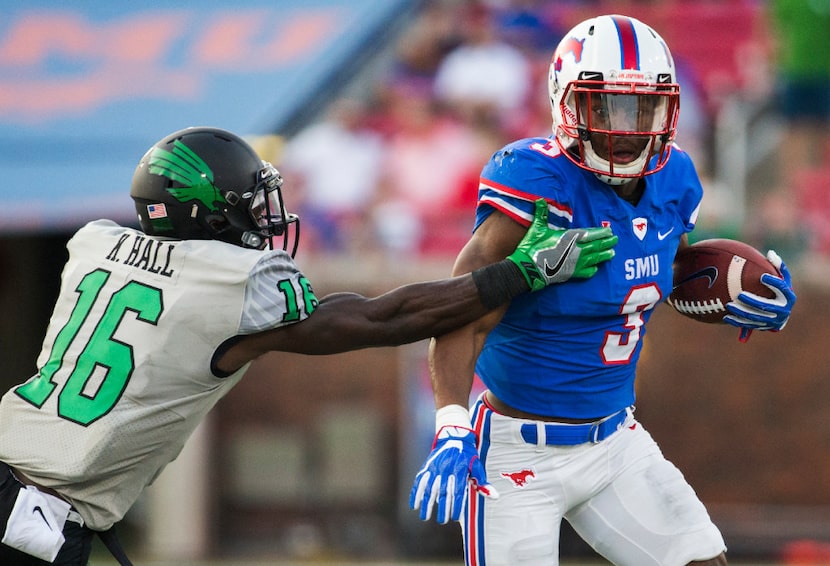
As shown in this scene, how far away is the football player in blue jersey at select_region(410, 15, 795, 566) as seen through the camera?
3.27 meters

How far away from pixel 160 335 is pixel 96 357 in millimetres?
184

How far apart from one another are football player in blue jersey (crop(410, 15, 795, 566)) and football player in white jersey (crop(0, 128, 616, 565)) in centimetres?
11

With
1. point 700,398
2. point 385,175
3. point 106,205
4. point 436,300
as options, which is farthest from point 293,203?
point 436,300

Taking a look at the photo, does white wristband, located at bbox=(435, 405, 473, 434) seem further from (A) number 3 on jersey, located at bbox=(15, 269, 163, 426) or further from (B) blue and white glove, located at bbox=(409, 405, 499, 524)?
(A) number 3 on jersey, located at bbox=(15, 269, 163, 426)

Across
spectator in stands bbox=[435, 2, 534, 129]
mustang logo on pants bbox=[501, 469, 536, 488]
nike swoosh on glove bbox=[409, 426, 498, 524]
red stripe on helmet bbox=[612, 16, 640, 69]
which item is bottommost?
spectator in stands bbox=[435, 2, 534, 129]

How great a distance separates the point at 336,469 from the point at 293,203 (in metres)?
1.98

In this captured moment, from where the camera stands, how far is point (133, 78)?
8984 mm

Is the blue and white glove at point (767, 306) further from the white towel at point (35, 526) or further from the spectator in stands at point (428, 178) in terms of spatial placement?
the spectator in stands at point (428, 178)

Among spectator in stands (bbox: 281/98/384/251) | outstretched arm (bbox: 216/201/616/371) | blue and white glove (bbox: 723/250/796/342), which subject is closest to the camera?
outstretched arm (bbox: 216/201/616/371)

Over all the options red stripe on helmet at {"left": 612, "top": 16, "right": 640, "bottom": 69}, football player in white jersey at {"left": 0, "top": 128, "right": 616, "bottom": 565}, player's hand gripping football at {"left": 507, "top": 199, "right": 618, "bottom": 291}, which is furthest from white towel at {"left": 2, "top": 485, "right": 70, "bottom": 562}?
red stripe on helmet at {"left": 612, "top": 16, "right": 640, "bottom": 69}

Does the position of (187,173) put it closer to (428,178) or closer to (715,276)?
(715,276)

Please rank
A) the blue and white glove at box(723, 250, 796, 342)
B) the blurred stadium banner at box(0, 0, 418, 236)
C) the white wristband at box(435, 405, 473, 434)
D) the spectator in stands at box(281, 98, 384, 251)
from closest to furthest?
the white wristband at box(435, 405, 473, 434) < the blue and white glove at box(723, 250, 796, 342) < the blurred stadium banner at box(0, 0, 418, 236) < the spectator in stands at box(281, 98, 384, 251)

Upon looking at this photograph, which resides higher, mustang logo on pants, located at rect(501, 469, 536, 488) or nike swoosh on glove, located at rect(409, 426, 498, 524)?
nike swoosh on glove, located at rect(409, 426, 498, 524)

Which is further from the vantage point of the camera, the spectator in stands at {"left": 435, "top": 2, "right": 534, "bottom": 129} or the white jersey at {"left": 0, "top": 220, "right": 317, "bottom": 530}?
the spectator in stands at {"left": 435, "top": 2, "right": 534, "bottom": 129}
